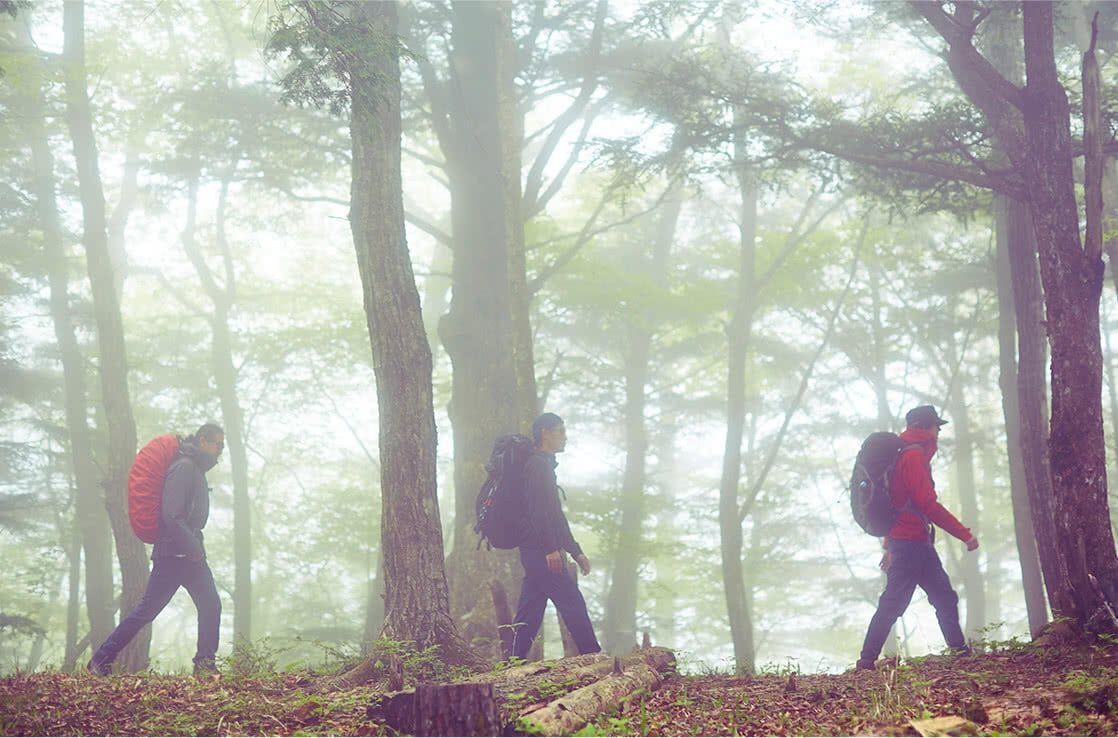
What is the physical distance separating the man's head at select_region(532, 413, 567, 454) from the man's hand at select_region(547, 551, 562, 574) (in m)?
0.79

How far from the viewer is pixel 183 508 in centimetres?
786

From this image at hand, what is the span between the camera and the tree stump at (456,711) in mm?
4430

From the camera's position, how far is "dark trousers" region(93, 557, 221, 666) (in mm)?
7715

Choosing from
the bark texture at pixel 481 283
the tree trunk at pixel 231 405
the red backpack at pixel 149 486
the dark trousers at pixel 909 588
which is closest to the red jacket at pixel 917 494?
the dark trousers at pixel 909 588

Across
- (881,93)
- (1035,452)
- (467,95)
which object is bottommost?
(1035,452)

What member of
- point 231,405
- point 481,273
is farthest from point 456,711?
point 231,405

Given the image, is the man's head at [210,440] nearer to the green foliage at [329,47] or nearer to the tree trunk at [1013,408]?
the green foliage at [329,47]

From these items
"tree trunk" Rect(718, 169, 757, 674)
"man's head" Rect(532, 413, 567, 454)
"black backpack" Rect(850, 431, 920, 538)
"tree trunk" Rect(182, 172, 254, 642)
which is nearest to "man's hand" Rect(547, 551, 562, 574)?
"man's head" Rect(532, 413, 567, 454)

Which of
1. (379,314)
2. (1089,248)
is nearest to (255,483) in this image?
(379,314)

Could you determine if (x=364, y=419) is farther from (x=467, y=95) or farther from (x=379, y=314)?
(x=379, y=314)

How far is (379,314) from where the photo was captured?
7617 millimetres

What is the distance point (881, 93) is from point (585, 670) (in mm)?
14233

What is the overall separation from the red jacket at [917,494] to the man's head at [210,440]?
5.51 meters

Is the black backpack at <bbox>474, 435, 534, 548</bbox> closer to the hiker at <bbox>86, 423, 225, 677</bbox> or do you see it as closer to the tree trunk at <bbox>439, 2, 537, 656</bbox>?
the hiker at <bbox>86, 423, 225, 677</bbox>
